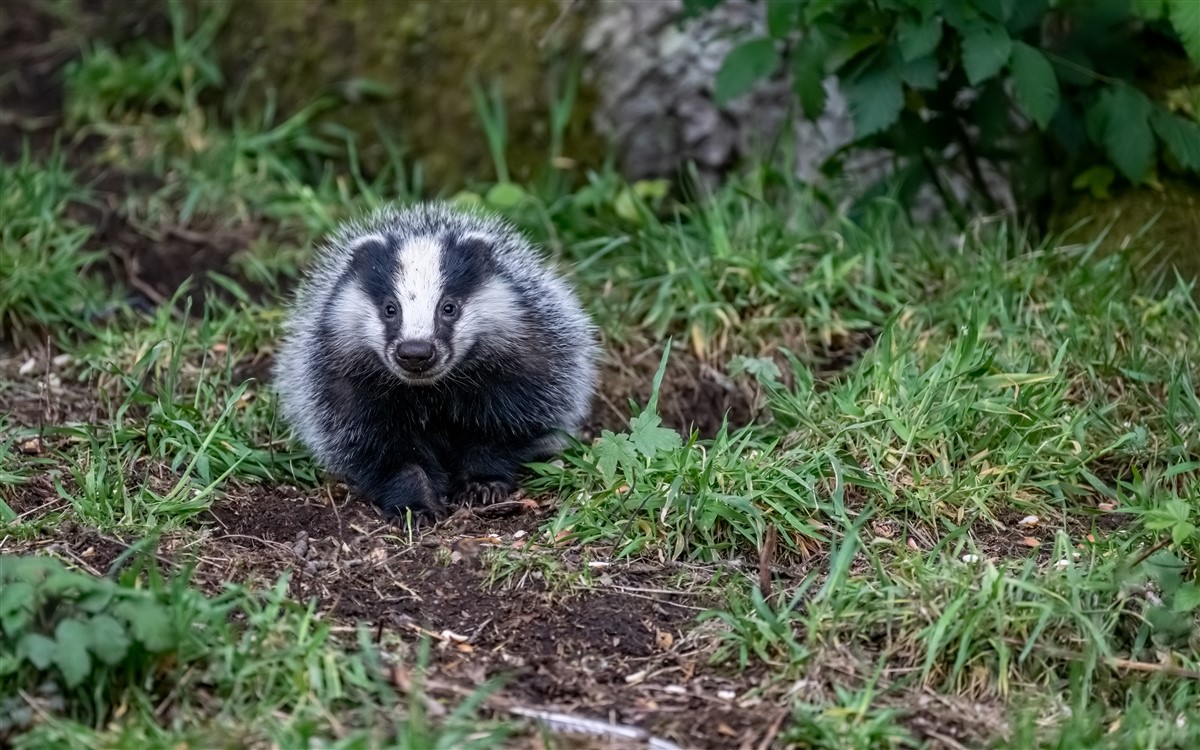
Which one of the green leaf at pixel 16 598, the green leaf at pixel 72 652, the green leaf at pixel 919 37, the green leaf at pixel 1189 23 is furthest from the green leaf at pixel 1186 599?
the green leaf at pixel 16 598

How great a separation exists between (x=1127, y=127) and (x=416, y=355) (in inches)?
136

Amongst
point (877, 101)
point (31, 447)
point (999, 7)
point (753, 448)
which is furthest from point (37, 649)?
point (999, 7)

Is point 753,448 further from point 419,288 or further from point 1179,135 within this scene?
point 1179,135

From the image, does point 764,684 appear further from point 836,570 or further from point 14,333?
point 14,333

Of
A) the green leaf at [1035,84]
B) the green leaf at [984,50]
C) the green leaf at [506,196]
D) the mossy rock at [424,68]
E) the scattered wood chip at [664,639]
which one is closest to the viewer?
the scattered wood chip at [664,639]

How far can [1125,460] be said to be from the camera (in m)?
5.41

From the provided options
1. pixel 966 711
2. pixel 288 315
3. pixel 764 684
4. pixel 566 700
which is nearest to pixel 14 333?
pixel 288 315

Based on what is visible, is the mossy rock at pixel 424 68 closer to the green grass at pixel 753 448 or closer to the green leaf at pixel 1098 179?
the green grass at pixel 753 448

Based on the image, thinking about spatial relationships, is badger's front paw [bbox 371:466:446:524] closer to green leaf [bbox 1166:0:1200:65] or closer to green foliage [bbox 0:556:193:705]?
green foliage [bbox 0:556:193:705]

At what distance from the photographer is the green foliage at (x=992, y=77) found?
238 inches

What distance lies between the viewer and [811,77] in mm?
6438

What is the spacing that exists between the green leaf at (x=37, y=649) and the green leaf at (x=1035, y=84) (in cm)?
447

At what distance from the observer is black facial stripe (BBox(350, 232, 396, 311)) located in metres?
5.39

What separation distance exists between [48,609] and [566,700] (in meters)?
1.44
